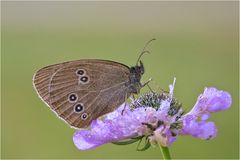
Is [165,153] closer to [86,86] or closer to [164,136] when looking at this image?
[164,136]

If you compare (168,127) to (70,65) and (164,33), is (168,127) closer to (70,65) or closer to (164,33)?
(70,65)

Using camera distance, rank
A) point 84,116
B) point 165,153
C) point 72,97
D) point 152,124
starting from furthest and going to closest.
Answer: point 72,97
point 84,116
point 152,124
point 165,153

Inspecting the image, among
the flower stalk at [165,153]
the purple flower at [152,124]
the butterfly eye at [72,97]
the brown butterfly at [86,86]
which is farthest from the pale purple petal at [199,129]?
the butterfly eye at [72,97]

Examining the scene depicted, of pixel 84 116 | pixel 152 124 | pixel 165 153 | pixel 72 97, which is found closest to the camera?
pixel 165 153

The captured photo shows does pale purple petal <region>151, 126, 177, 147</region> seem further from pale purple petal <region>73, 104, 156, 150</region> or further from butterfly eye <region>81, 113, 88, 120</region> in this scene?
butterfly eye <region>81, 113, 88, 120</region>

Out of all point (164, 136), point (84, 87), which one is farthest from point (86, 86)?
point (164, 136)

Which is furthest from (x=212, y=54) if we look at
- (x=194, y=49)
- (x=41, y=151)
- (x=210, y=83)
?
(x=41, y=151)

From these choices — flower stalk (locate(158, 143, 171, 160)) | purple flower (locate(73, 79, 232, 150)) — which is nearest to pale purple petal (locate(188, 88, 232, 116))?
purple flower (locate(73, 79, 232, 150))
